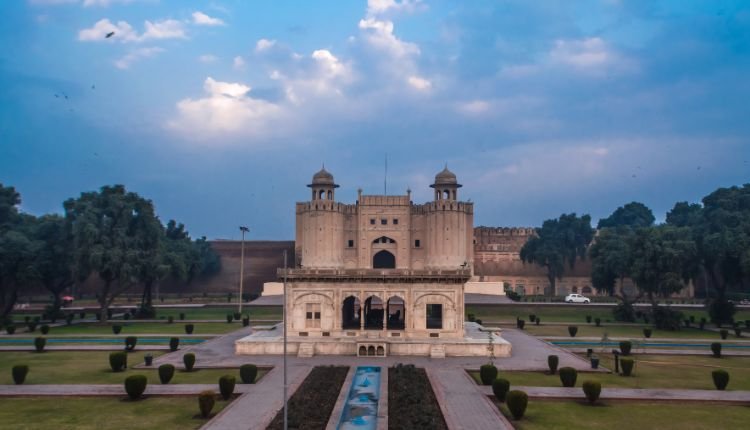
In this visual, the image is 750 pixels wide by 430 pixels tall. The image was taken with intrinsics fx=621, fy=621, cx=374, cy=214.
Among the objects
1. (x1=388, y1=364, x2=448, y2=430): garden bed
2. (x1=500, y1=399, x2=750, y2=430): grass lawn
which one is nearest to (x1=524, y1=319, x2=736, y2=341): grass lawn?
(x1=388, y1=364, x2=448, y2=430): garden bed

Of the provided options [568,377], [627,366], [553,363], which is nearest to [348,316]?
[553,363]

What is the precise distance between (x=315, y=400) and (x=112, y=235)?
3094cm

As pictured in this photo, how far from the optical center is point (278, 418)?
16.9 m

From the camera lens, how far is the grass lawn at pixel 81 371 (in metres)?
23.1

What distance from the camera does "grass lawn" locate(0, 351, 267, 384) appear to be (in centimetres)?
2314

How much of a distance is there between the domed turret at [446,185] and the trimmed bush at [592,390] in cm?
4300

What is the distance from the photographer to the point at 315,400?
19.3 metres

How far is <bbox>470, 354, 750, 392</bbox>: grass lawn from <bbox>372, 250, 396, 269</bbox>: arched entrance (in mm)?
34504

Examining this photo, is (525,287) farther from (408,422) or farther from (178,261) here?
(408,422)

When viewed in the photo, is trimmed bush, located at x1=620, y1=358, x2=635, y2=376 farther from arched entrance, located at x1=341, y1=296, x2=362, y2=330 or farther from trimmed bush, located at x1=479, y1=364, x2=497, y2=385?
arched entrance, located at x1=341, y1=296, x2=362, y2=330

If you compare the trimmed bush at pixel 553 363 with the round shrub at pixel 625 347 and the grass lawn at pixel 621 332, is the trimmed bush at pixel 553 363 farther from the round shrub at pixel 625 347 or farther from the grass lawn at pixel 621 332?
the grass lawn at pixel 621 332

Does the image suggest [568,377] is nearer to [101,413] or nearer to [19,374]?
[101,413]

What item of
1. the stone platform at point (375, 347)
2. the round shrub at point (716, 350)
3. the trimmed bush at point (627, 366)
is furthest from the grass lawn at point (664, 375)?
the stone platform at point (375, 347)

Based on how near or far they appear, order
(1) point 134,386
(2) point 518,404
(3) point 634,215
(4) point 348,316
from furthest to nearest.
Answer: (3) point 634,215 < (4) point 348,316 < (1) point 134,386 < (2) point 518,404
